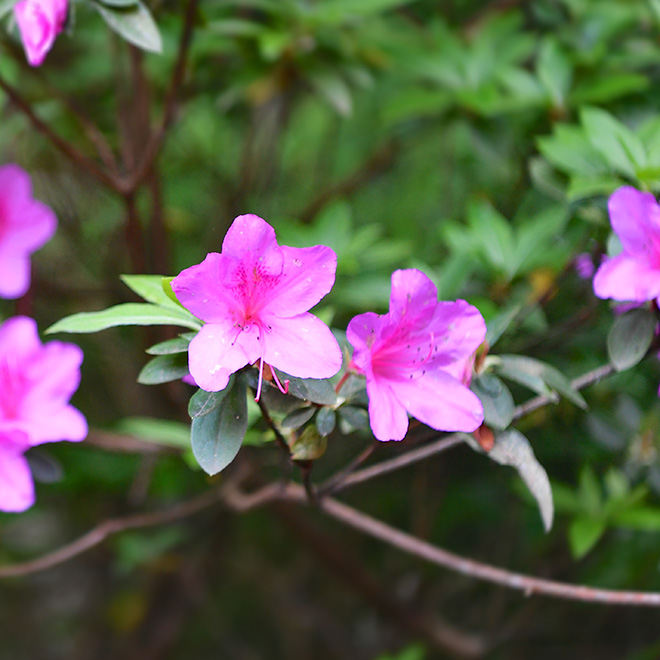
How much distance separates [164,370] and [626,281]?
18.0 inches

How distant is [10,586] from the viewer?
7.22 feet

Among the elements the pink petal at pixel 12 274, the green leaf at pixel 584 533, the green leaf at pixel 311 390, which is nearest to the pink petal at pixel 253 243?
the green leaf at pixel 311 390

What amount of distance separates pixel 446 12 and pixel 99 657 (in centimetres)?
190

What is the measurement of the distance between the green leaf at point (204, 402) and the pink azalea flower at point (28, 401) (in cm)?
24

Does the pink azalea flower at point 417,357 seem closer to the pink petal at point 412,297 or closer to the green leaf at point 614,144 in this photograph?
the pink petal at point 412,297

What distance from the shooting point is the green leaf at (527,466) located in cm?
74

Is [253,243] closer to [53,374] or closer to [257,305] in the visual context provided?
[257,305]

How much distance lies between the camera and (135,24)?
931mm

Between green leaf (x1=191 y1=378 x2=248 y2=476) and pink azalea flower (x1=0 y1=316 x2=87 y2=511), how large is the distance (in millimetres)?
232

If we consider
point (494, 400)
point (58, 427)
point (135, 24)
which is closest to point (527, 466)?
point (494, 400)

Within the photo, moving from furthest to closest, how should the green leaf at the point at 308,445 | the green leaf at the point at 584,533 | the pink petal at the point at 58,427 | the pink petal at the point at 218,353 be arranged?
the green leaf at the point at 584,533 < the pink petal at the point at 58,427 < the green leaf at the point at 308,445 < the pink petal at the point at 218,353

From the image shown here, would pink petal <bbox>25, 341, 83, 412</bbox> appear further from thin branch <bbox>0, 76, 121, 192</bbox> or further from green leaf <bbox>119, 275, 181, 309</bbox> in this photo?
thin branch <bbox>0, 76, 121, 192</bbox>

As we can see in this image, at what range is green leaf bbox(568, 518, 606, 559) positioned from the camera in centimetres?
107

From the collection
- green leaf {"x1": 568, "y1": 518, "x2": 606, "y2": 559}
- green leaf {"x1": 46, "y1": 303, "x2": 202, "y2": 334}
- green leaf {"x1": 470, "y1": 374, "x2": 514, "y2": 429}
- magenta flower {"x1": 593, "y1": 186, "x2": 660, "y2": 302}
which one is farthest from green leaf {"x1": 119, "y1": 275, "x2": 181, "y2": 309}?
green leaf {"x1": 568, "y1": 518, "x2": 606, "y2": 559}
